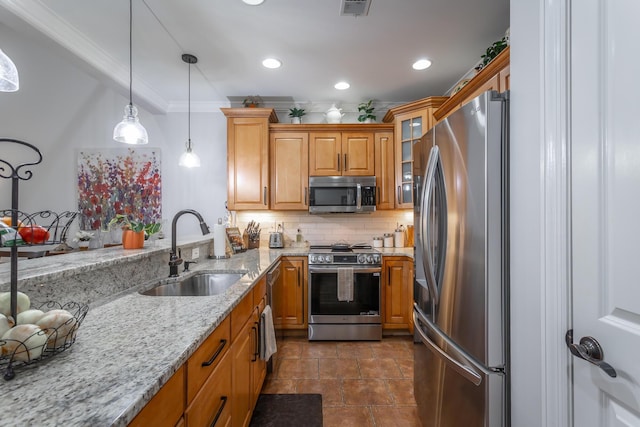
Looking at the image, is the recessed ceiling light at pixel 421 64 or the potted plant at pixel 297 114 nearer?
the recessed ceiling light at pixel 421 64

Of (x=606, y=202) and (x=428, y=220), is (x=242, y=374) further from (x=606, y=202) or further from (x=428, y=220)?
(x=606, y=202)

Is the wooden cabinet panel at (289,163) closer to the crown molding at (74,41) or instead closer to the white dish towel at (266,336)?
the crown molding at (74,41)

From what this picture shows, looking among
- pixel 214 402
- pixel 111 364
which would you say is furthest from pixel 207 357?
pixel 111 364

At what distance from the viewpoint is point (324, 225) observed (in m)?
3.67

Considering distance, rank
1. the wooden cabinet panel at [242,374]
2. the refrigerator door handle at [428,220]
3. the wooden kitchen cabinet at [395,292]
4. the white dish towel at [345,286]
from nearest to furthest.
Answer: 1. the wooden cabinet panel at [242,374]
2. the refrigerator door handle at [428,220]
3. the white dish towel at [345,286]
4. the wooden kitchen cabinet at [395,292]

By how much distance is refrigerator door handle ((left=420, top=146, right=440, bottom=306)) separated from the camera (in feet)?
4.78

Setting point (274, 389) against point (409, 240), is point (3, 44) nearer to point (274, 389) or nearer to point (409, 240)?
point (274, 389)

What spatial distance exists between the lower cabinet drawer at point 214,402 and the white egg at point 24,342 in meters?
0.42

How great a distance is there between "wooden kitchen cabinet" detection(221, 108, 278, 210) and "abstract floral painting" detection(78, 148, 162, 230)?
110 centimetres

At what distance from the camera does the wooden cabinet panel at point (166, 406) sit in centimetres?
65

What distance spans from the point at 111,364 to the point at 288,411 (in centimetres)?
153

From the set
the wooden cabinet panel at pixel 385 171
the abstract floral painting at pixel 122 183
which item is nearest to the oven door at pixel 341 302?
the wooden cabinet panel at pixel 385 171

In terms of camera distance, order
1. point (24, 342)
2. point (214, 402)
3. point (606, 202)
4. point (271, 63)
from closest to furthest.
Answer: point (24, 342) → point (606, 202) → point (214, 402) → point (271, 63)

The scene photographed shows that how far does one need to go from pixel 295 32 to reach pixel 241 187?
67.3 inches
